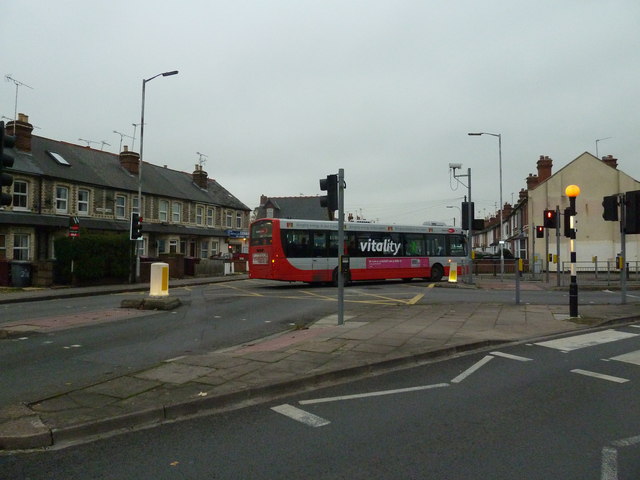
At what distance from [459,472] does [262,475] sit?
1.50 metres

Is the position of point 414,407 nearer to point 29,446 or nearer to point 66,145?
point 29,446

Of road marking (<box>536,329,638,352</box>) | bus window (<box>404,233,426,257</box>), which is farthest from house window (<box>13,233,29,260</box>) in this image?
road marking (<box>536,329,638,352</box>)

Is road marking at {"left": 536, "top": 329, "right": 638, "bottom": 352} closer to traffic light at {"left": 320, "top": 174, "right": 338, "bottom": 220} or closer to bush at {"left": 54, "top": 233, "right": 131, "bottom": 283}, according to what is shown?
traffic light at {"left": 320, "top": 174, "right": 338, "bottom": 220}

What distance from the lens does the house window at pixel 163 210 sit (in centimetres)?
3850

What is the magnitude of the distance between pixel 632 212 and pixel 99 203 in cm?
3031

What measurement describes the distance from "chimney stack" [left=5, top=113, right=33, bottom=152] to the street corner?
97.6 feet

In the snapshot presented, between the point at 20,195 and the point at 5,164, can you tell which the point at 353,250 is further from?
the point at 20,195

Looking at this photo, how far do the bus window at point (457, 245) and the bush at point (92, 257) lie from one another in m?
17.6

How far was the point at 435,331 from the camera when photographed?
10008mm

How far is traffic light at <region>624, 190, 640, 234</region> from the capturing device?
47.2 feet

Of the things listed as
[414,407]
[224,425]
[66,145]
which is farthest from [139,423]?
[66,145]

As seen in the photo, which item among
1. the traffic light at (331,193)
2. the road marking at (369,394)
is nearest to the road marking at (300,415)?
the road marking at (369,394)

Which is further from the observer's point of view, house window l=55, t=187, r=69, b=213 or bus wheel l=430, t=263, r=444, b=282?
house window l=55, t=187, r=69, b=213

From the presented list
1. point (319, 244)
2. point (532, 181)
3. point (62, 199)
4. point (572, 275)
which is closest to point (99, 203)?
point (62, 199)
